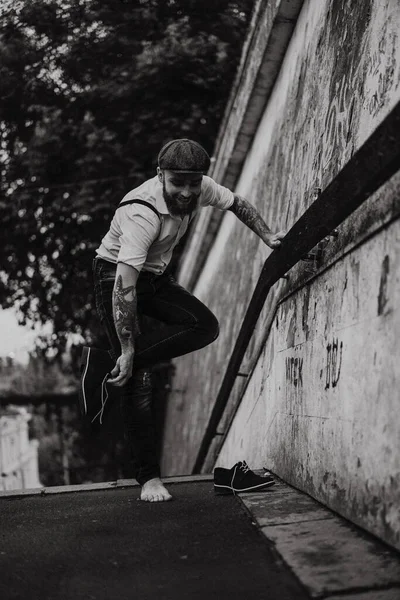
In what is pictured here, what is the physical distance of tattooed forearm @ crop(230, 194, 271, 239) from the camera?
4145mm

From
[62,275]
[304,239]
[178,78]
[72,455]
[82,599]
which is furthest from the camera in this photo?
[72,455]

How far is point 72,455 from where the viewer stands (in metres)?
16.2

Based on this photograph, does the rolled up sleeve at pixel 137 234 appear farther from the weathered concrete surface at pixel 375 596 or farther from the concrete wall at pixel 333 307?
the weathered concrete surface at pixel 375 596

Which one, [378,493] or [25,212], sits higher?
[25,212]

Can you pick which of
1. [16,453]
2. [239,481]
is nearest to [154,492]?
[239,481]

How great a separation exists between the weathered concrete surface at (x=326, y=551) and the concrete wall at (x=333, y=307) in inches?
2.5

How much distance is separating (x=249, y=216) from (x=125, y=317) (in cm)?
107

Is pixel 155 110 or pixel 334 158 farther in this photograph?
pixel 155 110

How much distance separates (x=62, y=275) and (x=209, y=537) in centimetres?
1128

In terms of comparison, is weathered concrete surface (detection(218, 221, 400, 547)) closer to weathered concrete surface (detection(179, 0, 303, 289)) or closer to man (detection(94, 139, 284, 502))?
man (detection(94, 139, 284, 502))

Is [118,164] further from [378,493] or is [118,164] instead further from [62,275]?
[378,493]

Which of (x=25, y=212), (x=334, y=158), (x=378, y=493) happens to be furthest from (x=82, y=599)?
(x=25, y=212)

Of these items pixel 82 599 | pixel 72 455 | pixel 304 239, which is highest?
pixel 304 239

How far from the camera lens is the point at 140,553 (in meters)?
2.58
